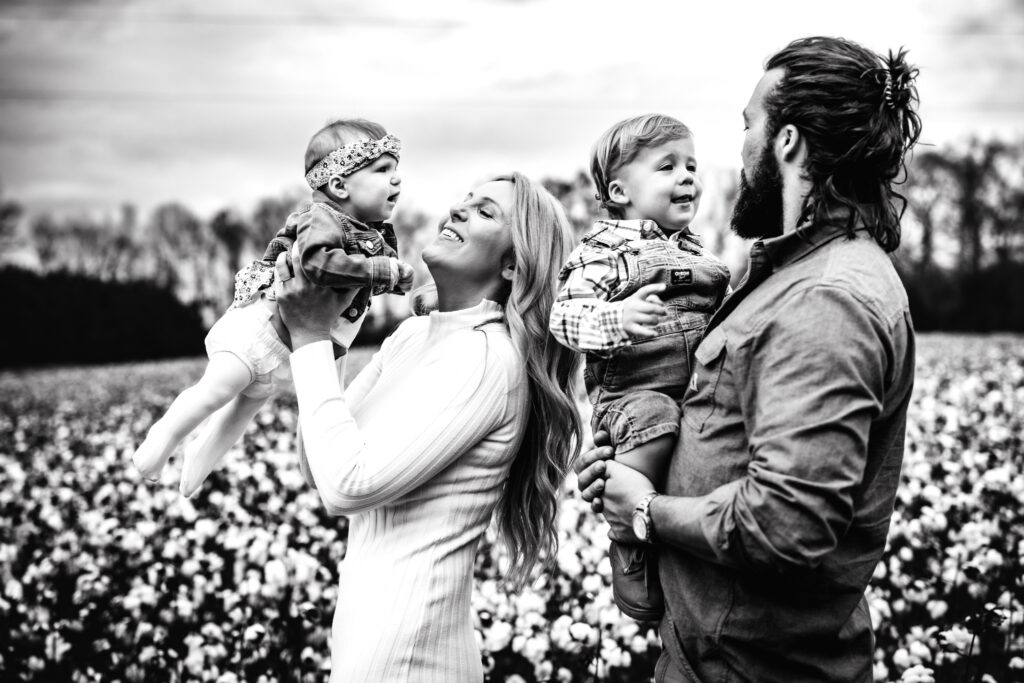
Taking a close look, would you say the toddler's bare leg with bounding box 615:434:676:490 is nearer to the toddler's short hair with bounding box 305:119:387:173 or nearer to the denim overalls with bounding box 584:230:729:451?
the denim overalls with bounding box 584:230:729:451

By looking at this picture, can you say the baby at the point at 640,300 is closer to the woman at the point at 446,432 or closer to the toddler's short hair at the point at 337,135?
the woman at the point at 446,432

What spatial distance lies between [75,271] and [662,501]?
3322 centimetres

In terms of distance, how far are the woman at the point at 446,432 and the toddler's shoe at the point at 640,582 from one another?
578 millimetres

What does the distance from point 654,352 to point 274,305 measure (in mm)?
1631

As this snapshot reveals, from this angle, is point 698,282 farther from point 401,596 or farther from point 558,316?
point 401,596

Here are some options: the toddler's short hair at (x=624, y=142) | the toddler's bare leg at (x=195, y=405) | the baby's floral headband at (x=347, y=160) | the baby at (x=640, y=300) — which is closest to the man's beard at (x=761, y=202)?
the baby at (x=640, y=300)

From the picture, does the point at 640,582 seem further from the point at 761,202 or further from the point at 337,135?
the point at 337,135

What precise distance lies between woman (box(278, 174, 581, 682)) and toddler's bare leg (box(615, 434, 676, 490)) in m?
0.53

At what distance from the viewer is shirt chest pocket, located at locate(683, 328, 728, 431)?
7.71ft

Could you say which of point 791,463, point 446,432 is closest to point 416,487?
point 446,432

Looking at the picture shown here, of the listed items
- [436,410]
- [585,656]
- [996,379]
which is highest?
[436,410]

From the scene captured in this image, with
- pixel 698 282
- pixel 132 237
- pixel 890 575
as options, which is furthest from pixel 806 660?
pixel 132 237

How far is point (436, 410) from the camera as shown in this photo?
2.83 meters

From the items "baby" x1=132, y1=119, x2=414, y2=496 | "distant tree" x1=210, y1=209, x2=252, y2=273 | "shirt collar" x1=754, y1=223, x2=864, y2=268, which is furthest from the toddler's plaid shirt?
Answer: "distant tree" x1=210, y1=209, x2=252, y2=273
